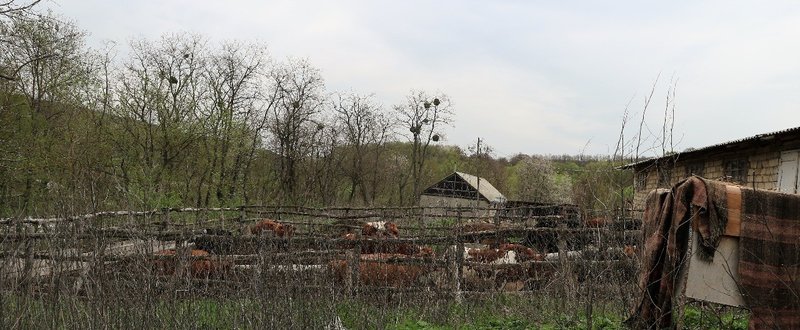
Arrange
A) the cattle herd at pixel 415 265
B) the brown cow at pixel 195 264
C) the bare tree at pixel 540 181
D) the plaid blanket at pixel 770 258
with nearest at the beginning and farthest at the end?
1. the plaid blanket at pixel 770 258
2. the brown cow at pixel 195 264
3. the cattle herd at pixel 415 265
4. the bare tree at pixel 540 181

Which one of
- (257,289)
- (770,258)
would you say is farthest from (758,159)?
(257,289)

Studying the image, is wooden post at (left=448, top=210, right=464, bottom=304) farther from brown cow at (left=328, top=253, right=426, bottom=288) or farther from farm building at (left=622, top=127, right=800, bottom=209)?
farm building at (left=622, top=127, right=800, bottom=209)

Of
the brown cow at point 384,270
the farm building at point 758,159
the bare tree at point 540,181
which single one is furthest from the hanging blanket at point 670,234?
the bare tree at point 540,181

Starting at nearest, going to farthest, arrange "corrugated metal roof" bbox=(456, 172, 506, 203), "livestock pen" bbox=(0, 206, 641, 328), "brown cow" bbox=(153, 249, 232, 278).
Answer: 1. "livestock pen" bbox=(0, 206, 641, 328)
2. "brown cow" bbox=(153, 249, 232, 278)
3. "corrugated metal roof" bbox=(456, 172, 506, 203)

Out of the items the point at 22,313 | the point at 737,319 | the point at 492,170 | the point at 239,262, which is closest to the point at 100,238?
the point at 22,313

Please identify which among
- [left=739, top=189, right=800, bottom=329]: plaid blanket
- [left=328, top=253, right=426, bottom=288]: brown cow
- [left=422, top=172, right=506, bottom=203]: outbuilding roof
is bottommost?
[left=328, top=253, right=426, bottom=288]: brown cow

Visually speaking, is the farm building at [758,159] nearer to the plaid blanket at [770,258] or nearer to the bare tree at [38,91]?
the plaid blanket at [770,258]

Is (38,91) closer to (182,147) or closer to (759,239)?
(182,147)

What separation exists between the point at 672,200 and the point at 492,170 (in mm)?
54102

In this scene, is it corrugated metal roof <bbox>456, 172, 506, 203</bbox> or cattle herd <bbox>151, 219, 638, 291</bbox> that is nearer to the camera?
cattle herd <bbox>151, 219, 638, 291</bbox>

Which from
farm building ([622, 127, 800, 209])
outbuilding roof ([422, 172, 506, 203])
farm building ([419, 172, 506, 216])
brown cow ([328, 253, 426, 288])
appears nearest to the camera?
brown cow ([328, 253, 426, 288])

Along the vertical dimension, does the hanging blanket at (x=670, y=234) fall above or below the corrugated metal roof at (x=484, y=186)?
below

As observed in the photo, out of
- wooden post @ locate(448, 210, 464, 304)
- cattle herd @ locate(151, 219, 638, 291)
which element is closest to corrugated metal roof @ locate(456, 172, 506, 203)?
cattle herd @ locate(151, 219, 638, 291)

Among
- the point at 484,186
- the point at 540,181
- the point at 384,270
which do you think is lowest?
the point at 384,270
